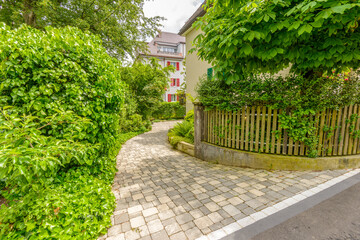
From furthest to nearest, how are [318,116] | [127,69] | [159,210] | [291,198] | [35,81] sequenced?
[127,69] → [318,116] → [291,198] → [159,210] → [35,81]

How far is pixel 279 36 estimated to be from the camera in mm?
2859

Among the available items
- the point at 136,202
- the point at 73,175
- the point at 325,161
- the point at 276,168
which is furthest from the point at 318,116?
the point at 73,175

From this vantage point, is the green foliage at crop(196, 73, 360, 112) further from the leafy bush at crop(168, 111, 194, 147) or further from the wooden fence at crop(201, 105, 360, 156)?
the leafy bush at crop(168, 111, 194, 147)

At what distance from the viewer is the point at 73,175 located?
8.50ft

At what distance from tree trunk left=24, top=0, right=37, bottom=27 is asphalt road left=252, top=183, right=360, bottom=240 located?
12.5 meters

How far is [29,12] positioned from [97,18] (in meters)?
3.11

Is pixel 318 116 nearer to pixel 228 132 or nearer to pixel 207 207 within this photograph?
pixel 228 132

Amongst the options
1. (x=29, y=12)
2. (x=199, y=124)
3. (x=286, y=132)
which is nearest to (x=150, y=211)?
(x=199, y=124)

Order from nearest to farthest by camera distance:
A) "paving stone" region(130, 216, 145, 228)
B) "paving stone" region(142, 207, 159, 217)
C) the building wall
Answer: "paving stone" region(130, 216, 145, 228), "paving stone" region(142, 207, 159, 217), the building wall

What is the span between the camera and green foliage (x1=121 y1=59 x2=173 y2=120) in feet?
38.7

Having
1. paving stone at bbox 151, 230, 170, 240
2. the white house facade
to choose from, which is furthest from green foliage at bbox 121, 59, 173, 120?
the white house facade

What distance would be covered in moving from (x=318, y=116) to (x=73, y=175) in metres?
5.21

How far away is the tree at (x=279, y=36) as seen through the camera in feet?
8.32

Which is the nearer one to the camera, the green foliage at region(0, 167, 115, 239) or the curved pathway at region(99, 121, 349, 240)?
the green foliage at region(0, 167, 115, 239)
